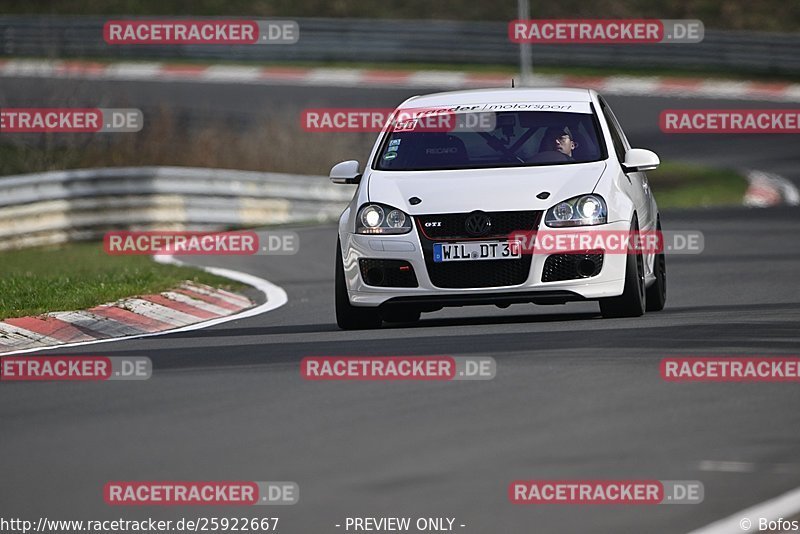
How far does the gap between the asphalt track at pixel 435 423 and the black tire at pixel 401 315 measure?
0.53 feet

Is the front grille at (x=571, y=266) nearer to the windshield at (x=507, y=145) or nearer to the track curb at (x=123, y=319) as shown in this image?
the windshield at (x=507, y=145)

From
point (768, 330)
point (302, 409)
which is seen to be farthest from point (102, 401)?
point (768, 330)

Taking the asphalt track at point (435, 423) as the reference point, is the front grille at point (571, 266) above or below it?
above

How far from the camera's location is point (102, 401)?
8.83m

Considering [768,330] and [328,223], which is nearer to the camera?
[768,330]

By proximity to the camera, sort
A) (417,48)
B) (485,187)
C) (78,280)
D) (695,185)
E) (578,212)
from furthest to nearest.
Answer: (417,48) < (695,185) < (78,280) < (485,187) < (578,212)

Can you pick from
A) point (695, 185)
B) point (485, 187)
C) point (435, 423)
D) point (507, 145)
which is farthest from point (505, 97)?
point (695, 185)

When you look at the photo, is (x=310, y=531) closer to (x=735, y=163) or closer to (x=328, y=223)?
(x=328, y=223)

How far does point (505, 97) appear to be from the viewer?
12602 mm

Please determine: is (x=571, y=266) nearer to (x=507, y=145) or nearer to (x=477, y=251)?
(x=477, y=251)

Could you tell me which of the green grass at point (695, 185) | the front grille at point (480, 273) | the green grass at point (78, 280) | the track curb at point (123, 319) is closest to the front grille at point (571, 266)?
the front grille at point (480, 273)

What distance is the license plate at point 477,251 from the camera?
11.1m

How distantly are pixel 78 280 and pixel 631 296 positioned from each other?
528 cm

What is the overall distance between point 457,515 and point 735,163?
26.2m
